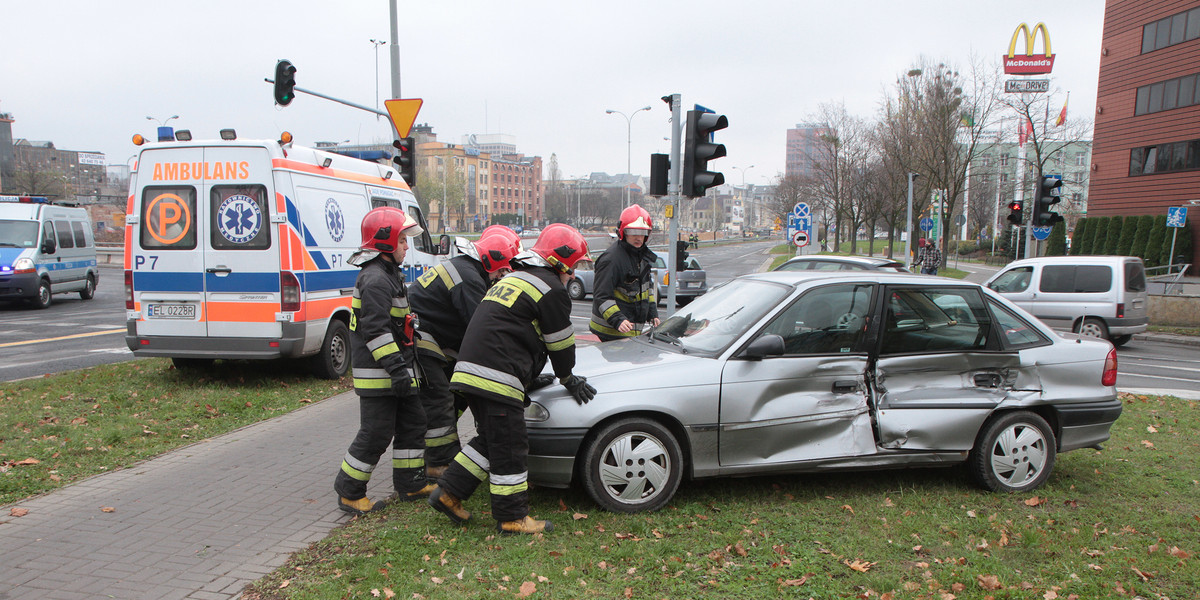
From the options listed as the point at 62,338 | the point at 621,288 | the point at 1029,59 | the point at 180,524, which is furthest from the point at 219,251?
the point at 1029,59

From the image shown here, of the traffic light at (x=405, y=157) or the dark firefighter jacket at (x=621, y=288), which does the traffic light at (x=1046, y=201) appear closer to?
the dark firefighter jacket at (x=621, y=288)

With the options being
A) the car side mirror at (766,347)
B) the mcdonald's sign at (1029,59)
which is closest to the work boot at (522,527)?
the car side mirror at (766,347)

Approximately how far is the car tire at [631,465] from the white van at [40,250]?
17950mm

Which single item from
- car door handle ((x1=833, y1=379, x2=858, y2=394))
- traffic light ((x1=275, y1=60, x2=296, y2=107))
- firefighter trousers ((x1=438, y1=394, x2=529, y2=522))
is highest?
traffic light ((x1=275, y1=60, x2=296, y2=107))

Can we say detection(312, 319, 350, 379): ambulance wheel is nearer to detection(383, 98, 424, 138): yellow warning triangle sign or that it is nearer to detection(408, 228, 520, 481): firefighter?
detection(383, 98, 424, 138): yellow warning triangle sign

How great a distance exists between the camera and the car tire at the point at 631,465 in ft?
14.5

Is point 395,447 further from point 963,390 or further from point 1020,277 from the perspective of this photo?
point 1020,277

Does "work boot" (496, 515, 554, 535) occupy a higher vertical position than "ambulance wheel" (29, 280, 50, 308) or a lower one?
higher

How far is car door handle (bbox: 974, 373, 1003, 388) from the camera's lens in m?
5.07

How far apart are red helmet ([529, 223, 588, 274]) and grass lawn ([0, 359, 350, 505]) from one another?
383 centimetres

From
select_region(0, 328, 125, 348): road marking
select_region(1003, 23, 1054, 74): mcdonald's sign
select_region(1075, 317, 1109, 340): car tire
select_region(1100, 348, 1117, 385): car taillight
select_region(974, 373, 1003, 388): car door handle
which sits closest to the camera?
select_region(974, 373, 1003, 388): car door handle

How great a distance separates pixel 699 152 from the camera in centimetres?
861

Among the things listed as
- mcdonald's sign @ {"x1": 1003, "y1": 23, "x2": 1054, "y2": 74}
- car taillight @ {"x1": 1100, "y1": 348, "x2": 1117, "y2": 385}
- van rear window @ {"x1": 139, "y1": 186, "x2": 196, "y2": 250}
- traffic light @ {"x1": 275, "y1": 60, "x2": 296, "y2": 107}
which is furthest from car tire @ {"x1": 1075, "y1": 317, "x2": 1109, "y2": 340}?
mcdonald's sign @ {"x1": 1003, "y1": 23, "x2": 1054, "y2": 74}

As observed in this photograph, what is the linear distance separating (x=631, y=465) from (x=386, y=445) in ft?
5.17
